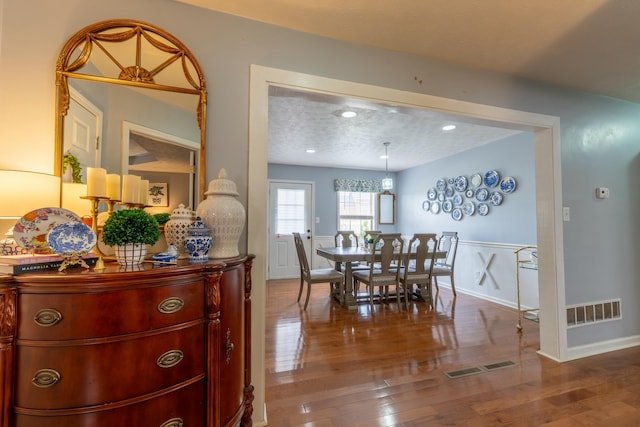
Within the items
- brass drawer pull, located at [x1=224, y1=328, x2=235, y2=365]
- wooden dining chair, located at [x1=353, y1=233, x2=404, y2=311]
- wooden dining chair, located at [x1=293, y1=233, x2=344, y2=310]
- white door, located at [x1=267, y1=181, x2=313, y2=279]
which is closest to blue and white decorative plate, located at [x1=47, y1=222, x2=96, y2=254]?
brass drawer pull, located at [x1=224, y1=328, x2=235, y2=365]

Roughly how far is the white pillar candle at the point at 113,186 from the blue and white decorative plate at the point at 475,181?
466 cm

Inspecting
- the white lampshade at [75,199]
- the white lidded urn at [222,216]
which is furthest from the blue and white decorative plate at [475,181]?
the white lampshade at [75,199]

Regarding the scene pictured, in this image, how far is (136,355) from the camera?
96 cm

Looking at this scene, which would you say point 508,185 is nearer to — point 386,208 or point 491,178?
point 491,178

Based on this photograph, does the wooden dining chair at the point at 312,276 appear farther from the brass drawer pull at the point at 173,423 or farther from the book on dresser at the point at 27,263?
the book on dresser at the point at 27,263

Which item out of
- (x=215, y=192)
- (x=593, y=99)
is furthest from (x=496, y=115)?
(x=215, y=192)

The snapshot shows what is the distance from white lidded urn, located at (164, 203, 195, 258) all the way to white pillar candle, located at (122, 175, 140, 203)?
9.7 inches

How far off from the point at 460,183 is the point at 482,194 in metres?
0.47

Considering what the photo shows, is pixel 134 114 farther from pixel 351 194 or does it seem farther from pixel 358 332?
pixel 351 194

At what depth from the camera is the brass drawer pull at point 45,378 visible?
0.88 metres

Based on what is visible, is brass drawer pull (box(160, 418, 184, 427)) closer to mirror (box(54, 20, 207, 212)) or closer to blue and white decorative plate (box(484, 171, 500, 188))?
mirror (box(54, 20, 207, 212))

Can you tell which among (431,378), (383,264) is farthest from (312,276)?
(431,378)

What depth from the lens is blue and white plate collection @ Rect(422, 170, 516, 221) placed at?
415 cm

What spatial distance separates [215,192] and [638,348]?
379 cm
